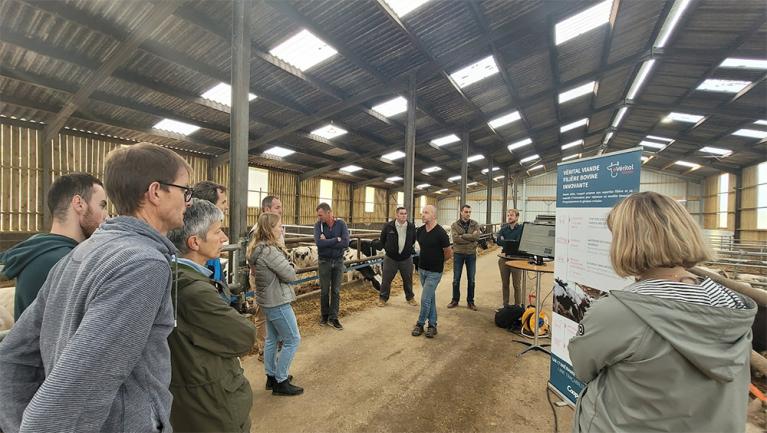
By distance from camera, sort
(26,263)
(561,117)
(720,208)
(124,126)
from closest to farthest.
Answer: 1. (26,263)
2. (124,126)
3. (561,117)
4. (720,208)

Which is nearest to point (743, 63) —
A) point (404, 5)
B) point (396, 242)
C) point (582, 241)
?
point (404, 5)

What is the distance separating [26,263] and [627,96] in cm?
1615

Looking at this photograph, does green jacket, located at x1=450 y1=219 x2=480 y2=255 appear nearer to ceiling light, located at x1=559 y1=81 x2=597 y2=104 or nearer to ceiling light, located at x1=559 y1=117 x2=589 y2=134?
ceiling light, located at x1=559 y1=81 x2=597 y2=104

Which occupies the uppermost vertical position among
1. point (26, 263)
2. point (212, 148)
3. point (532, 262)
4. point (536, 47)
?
point (536, 47)

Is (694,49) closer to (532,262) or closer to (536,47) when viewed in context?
(536,47)

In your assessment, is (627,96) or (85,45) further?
(627,96)

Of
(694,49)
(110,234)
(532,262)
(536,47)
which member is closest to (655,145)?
(694,49)

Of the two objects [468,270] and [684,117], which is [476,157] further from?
[468,270]

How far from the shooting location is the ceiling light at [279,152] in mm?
12787

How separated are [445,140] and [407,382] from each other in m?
11.8

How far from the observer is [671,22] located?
715 cm

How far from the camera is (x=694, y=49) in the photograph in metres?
7.84

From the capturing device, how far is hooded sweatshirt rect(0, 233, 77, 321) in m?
1.29

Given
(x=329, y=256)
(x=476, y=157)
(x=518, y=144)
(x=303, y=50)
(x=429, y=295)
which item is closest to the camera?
(x=429, y=295)
